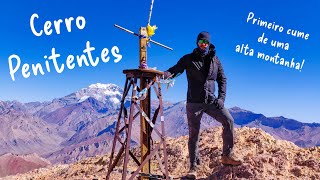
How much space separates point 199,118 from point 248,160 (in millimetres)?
1882

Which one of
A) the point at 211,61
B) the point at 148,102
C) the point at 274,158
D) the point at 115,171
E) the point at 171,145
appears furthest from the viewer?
the point at 171,145

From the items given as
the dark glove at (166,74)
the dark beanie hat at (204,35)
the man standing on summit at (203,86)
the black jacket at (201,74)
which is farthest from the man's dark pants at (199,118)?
the dark beanie hat at (204,35)

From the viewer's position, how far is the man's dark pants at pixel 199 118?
8.68 m

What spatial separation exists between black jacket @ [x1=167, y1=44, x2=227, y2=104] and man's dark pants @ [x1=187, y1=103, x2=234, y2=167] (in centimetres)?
15

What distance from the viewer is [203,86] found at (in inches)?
342

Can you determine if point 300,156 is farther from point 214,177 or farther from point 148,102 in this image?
point 148,102

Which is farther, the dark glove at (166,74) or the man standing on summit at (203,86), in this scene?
the dark glove at (166,74)

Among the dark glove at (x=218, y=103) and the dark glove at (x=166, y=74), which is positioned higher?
the dark glove at (x=166, y=74)

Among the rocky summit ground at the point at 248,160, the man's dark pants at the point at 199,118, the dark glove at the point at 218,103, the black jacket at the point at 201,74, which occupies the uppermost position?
the black jacket at the point at 201,74

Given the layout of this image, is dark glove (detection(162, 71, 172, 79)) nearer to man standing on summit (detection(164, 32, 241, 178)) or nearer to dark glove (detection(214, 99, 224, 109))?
man standing on summit (detection(164, 32, 241, 178))

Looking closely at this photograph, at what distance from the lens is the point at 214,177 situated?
962 cm

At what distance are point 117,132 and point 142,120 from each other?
2.33 ft

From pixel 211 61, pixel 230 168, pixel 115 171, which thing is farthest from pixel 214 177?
pixel 115 171

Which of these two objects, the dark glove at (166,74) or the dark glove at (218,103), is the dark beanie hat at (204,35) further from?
the dark glove at (218,103)
